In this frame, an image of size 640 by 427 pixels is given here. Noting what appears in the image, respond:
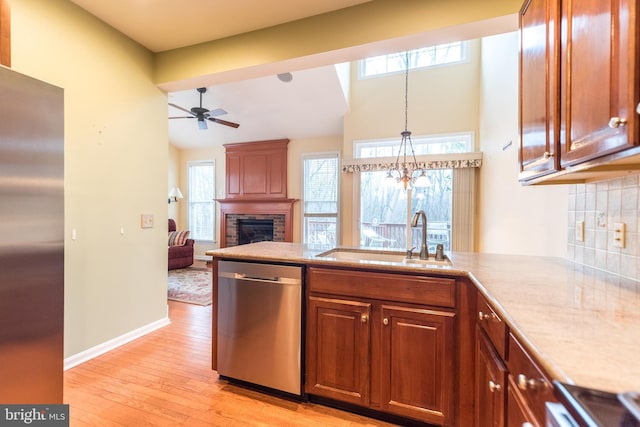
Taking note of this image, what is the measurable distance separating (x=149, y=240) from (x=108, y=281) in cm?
53

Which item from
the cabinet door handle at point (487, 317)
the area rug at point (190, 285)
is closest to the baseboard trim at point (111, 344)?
the area rug at point (190, 285)

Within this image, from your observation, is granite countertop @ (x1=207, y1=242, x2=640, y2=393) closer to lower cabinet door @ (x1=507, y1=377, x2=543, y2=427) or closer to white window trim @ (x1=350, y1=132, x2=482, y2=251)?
lower cabinet door @ (x1=507, y1=377, x2=543, y2=427)

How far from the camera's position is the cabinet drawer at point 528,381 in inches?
28.9

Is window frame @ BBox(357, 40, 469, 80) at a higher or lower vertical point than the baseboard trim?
higher

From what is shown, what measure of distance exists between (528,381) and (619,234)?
1.02 m

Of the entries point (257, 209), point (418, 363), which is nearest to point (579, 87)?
point (418, 363)

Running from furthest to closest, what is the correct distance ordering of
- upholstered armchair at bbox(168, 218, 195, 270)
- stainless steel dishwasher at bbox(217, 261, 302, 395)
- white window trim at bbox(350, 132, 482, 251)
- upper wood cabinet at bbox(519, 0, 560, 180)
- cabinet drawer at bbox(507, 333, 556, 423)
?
upholstered armchair at bbox(168, 218, 195, 270)
white window trim at bbox(350, 132, 482, 251)
stainless steel dishwasher at bbox(217, 261, 302, 395)
upper wood cabinet at bbox(519, 0, 560, 180)
cabinet drawer at bbox(507, 333, 556, 423)

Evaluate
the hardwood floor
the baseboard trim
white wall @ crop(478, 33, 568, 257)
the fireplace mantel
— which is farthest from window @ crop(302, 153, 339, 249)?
the hardwood floor

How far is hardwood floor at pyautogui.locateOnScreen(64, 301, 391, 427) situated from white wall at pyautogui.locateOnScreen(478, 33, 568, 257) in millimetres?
1826

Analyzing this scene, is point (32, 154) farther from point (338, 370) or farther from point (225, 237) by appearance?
point (225, 237)

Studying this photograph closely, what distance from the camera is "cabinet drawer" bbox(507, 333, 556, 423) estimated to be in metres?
0.73

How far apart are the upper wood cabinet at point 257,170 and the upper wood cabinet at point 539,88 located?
513 cm

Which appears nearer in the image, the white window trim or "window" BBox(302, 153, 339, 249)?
the white window trim

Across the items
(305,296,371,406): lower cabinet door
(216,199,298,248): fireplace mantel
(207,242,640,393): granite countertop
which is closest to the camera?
(207,242,640,393): granite countertop
